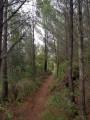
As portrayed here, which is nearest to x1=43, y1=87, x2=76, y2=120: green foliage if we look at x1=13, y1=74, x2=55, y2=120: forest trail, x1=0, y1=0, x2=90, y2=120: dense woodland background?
x1=0, y1=0, x2=90, y2=120: dense woodland background

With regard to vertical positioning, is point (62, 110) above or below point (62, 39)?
below

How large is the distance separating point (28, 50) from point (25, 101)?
252 inches

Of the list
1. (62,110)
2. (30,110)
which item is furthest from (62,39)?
(30,110)

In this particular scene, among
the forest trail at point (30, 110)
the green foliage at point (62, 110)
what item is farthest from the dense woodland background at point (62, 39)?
the forest trail at point (30, 110)

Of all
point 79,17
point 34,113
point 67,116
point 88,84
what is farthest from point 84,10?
point 34,113

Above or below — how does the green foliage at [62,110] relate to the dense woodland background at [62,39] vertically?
below

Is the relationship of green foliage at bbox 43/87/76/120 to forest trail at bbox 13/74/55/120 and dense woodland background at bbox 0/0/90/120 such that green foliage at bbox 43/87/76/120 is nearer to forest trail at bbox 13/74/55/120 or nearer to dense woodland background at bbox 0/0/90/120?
dense woodland background at bbox 0/0/90/120

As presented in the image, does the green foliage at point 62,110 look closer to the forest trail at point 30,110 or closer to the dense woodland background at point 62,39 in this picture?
the dense woodland background at point 62,39

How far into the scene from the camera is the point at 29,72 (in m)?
10.6

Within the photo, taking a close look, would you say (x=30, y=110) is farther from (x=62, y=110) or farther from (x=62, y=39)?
(x=62, y=39)

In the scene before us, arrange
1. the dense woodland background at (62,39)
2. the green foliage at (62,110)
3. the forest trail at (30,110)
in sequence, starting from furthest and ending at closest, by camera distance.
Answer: the forest trail at (30,110)
the green foliage at (62,110)
the dense woodland background at (62,39)

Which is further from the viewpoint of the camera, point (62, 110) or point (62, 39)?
point (62, 39)

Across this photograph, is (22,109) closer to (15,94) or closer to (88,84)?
(15,94)

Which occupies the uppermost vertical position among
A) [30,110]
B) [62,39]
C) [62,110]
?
[62,39]
